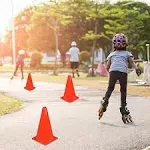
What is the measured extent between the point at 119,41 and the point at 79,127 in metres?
1.92

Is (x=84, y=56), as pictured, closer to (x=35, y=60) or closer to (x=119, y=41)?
(x=35, y=60)

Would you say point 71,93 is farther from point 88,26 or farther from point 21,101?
point 88,26

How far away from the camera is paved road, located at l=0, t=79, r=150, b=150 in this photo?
7.05m

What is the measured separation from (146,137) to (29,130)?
2087 millimetres

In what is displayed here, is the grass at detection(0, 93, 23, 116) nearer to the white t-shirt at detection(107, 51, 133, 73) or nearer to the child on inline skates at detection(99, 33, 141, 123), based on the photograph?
the child on inline skates at detection(99, 33, 141, 123)

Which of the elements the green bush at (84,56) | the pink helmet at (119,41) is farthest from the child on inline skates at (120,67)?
the green bush at (84,56)

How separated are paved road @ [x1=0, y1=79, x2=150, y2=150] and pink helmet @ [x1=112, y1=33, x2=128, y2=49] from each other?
147 centimetres

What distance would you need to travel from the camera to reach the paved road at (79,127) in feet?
23.1

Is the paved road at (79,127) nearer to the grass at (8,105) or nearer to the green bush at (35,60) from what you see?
the grass at (8,105)

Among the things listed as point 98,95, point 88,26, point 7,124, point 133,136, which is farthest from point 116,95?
point 88,26

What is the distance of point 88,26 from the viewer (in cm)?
5456

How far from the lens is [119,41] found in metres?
9.47

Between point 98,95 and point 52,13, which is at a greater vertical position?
point 52,13

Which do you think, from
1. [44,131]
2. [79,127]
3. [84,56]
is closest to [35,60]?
[84,56]
